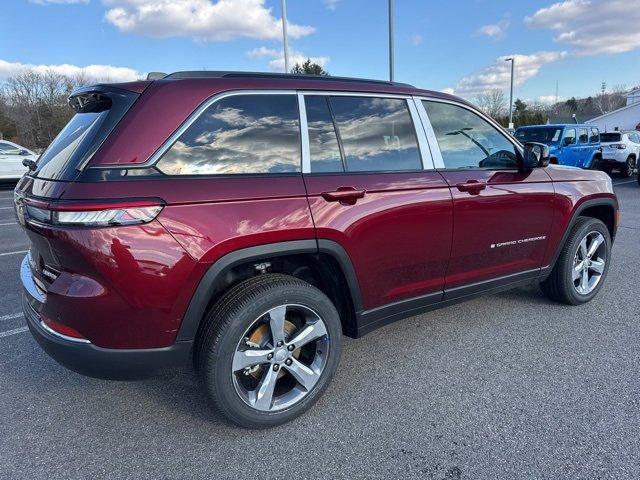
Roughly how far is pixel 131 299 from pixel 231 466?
97cm

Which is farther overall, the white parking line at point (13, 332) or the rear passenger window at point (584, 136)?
the rear passenger window at point (584, 136)

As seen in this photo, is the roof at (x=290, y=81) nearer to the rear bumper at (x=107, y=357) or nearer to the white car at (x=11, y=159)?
the rear bumper at (x=107, y=357)

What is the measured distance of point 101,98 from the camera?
2320 millimetres

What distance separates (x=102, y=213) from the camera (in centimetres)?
197

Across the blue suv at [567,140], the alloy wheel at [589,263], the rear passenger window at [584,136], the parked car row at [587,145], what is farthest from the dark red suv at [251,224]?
the rear passenger window at [584,136]

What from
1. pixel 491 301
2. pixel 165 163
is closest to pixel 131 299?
pixel 165 163

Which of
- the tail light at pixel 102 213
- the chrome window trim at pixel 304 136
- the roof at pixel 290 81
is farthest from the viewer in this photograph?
the chrome window trim at pixel 304 136

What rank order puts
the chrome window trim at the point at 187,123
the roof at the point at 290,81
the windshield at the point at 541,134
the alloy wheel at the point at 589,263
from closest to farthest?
the chrome window trim at the point at 187,123 < the roof at the point at 290,81 < the alloy wheel at the point at 589,263 < the windshield at the point at 541,134

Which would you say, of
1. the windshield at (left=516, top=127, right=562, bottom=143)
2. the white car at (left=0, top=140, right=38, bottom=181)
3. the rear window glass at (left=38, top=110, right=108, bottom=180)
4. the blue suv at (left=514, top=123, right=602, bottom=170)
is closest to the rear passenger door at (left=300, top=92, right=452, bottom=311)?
the rear window glass at (left=38, top=110, right=108, bottom=180)

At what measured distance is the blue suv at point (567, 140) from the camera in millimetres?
12702

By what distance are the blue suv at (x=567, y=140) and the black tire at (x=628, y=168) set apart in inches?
84.6

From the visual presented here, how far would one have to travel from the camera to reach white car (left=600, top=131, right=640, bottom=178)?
1503 cm

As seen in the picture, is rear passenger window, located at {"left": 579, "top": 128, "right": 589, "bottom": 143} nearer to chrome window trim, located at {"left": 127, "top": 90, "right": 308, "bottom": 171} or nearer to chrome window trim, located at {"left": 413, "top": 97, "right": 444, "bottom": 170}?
chrome window trim, located at {"left": 413, "top": 97, "right": 444, "bottom": 170}

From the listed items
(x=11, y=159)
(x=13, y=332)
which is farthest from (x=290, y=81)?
(x=11, y=159)
